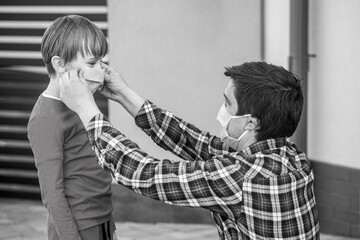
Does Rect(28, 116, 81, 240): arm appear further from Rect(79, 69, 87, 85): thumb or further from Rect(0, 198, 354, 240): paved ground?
Rect(0, 198, 354, 240): paved ground

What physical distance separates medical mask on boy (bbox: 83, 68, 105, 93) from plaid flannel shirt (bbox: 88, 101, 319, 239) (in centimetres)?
29

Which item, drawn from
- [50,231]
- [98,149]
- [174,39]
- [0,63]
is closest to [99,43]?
[98,149]

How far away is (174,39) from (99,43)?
258 cm

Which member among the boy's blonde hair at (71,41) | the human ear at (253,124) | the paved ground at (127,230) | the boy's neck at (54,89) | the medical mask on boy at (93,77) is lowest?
the paved ground at (127,230)

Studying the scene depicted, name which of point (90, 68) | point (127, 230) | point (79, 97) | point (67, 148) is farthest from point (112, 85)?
point (127, 230)

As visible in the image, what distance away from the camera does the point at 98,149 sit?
98.5 inches

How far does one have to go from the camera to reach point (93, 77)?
279 cm

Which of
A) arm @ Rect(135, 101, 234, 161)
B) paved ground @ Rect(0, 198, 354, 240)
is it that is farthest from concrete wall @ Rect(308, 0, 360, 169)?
arm @ Rect(135, 101, 234, 161)

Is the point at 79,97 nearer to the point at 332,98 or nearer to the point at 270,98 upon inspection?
the point at 270,98

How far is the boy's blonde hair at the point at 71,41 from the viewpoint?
2.91 m

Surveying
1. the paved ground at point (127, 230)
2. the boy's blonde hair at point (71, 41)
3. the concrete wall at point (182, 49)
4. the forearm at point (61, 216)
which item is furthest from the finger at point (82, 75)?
the paved ground at point (127, 230)

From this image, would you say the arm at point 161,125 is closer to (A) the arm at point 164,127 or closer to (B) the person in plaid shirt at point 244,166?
(A) the arm at point 164,127

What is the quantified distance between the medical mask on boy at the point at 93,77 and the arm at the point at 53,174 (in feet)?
0.87

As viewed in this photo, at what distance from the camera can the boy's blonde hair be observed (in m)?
2.91
